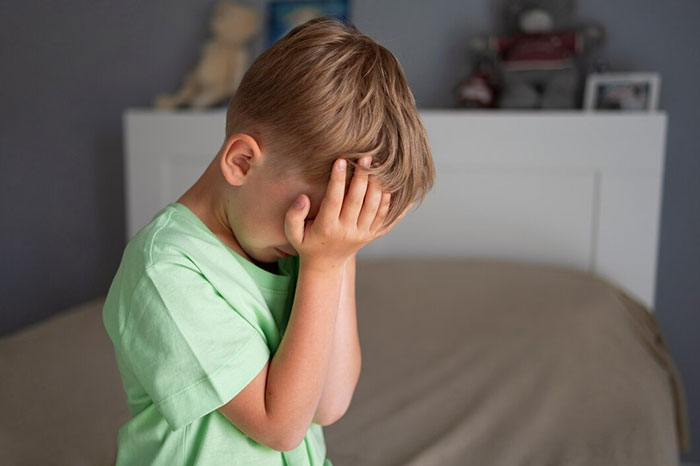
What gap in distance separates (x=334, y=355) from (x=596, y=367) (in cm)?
71

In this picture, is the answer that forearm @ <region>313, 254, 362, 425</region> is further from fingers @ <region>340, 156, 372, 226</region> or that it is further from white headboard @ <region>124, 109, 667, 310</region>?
white headboard @ <region>124, 109, 667, 310</region>

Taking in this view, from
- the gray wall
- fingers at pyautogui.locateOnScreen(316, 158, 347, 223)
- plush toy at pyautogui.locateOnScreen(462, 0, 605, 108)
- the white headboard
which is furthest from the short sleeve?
the gray wall

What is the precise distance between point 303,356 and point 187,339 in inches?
4.3

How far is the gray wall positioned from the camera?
6.58ft

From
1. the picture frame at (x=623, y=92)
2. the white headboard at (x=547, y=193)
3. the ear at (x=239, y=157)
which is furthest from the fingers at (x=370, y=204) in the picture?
the picture frame at (x=623, y=92)

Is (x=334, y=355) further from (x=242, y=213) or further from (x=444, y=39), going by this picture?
(x=444, y=39)

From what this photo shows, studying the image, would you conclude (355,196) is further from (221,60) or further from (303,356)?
(221,60)

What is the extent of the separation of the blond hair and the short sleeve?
0.47 feet

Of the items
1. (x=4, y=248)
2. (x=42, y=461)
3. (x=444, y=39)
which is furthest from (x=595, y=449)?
(x=4, y=248)

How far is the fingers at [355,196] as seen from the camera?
0.59 meters

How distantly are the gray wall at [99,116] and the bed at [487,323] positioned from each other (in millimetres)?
260

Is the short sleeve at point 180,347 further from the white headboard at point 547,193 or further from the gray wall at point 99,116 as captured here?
the gray wall at point 99,116

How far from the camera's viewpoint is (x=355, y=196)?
0.60 meters

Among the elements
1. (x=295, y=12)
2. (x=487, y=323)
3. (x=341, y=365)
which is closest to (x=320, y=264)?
(x=341, y=365)
